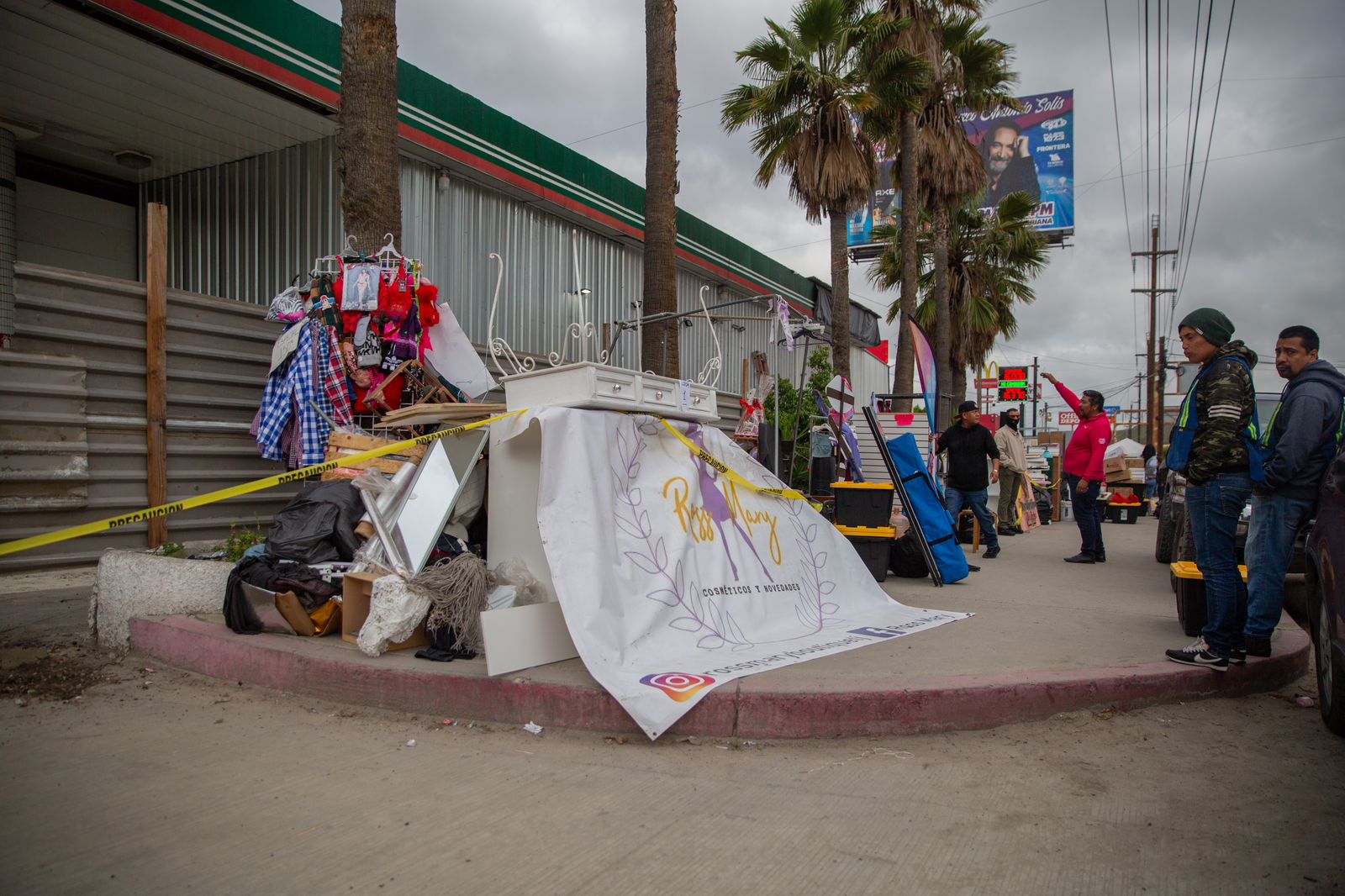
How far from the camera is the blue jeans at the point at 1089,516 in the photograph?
9.20 meters

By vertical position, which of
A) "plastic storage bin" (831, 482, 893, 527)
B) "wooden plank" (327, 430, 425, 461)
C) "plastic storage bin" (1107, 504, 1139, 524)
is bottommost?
"plastic storage bin" (1107, 504, 1139, 524)

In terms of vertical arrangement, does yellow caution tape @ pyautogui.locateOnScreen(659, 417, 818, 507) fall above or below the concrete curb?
above

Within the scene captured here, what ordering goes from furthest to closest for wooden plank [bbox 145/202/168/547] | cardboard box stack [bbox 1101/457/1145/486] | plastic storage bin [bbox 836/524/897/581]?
cardboard box stack [bbox 1101/457/1145/486], plastic storage bin [bbox 836/524/897/581], wooden plank [bbox 145/202/168/547]

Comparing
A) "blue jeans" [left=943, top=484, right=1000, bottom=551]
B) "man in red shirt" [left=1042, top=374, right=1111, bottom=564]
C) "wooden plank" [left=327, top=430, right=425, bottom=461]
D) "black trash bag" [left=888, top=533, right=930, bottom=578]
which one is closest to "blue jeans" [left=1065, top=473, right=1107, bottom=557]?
"man in red shirt" [left=1042, top=374, right=1111, bottom=564]

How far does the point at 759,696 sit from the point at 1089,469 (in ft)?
23.1

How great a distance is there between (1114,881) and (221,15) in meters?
9.43

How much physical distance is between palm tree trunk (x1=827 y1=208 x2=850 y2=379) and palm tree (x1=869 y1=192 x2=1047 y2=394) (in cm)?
878

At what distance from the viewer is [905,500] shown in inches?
293

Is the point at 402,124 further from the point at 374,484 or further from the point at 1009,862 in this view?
the point at 1009,862

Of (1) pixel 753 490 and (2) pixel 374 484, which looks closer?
(2) pixel 374 484

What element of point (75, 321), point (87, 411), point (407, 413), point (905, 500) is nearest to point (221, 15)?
point (75, 321)

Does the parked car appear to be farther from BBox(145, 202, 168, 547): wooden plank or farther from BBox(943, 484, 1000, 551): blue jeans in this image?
BBox(145, 202, 168, 547): wooden plank

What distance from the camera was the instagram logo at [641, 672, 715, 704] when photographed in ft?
11.8

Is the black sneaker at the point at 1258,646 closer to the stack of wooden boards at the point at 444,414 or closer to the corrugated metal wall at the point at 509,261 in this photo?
the stack of wooden boards at the point at 444,414
